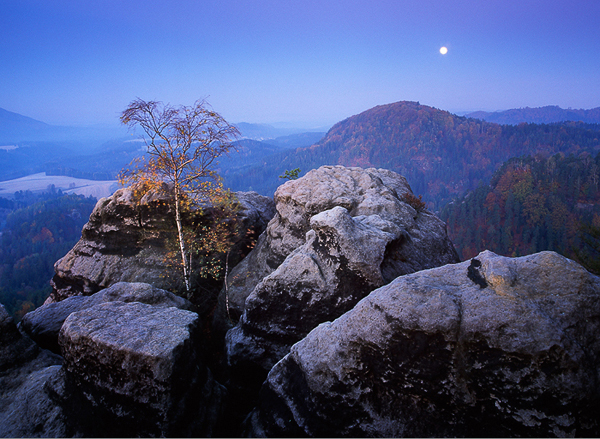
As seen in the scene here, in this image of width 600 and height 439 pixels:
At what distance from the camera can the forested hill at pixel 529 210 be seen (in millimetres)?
104062

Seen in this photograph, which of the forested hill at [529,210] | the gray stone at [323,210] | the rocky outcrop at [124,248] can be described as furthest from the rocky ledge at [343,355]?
the forested hill at [529,210]

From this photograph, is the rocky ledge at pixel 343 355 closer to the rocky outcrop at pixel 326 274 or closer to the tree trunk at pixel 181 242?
the rocky outcrop at pixel 326 274

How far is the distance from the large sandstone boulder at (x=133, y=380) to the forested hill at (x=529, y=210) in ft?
355

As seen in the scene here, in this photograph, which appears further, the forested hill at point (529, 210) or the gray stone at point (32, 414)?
the forested hill at point (529, 210)

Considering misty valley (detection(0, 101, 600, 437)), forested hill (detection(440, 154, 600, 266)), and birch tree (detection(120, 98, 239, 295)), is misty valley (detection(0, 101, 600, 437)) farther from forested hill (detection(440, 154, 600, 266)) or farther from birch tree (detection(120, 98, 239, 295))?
forested hill (detection(440, 154, 600, 266))

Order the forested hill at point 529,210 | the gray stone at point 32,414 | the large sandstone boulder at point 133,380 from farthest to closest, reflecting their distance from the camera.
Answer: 1. the forested hill at point 529,210
2. the gray stone at point 32,414
3. the large sandstone boulder at point 133,380

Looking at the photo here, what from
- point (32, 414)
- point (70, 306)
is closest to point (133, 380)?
point (32, 414)

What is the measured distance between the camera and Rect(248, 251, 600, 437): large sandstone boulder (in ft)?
19.4

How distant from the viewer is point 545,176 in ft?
431

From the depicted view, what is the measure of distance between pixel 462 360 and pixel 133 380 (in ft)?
28.0

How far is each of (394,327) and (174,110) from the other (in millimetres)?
13994

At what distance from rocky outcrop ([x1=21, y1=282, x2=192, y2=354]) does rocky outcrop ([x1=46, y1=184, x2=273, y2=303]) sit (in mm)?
4182

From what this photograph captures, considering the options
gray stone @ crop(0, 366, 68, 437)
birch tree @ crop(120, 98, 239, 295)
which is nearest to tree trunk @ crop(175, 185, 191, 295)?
birch tree @ crop(120, 98, 239, 295)

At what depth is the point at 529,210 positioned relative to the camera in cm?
11600
